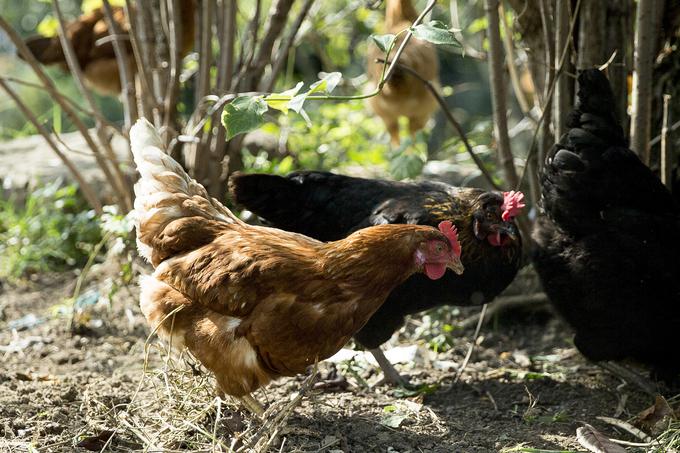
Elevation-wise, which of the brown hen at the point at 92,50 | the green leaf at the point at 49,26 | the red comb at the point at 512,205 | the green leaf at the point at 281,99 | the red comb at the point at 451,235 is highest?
the green leaf at the point at 281,99

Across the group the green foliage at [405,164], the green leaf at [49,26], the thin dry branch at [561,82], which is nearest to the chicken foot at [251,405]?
the green foliage at [405,164]

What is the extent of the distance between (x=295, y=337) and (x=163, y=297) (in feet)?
2.30

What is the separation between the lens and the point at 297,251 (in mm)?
3385

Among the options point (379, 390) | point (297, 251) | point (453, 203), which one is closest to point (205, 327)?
point (297, 251)

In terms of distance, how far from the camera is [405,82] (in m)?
5.93

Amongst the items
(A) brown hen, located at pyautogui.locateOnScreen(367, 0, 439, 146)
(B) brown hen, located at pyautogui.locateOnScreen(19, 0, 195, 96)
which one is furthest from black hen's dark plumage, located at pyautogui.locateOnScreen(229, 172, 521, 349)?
(B) brown hen, located at pyautogui.locateOnScreen(19, 0, 195, 96)

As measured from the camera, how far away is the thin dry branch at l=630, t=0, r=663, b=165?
12.6 feet

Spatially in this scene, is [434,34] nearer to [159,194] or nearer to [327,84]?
[327,84]

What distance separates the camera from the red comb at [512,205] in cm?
397

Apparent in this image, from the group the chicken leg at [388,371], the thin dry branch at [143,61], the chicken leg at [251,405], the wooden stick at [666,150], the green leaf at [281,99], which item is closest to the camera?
the green leaf at [281,99]

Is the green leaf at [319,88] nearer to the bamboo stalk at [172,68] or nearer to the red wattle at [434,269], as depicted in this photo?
the red wattle at [434,269]

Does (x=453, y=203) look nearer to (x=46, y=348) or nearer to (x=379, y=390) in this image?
(x=379, y=390)

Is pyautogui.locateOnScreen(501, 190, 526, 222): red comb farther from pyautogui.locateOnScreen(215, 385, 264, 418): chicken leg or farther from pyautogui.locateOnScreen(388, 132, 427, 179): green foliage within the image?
pyautogui.locateOnScreen(215, 385, 264, 418): chicken leg

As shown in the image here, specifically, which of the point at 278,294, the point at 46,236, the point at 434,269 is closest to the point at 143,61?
the point at 46,236
